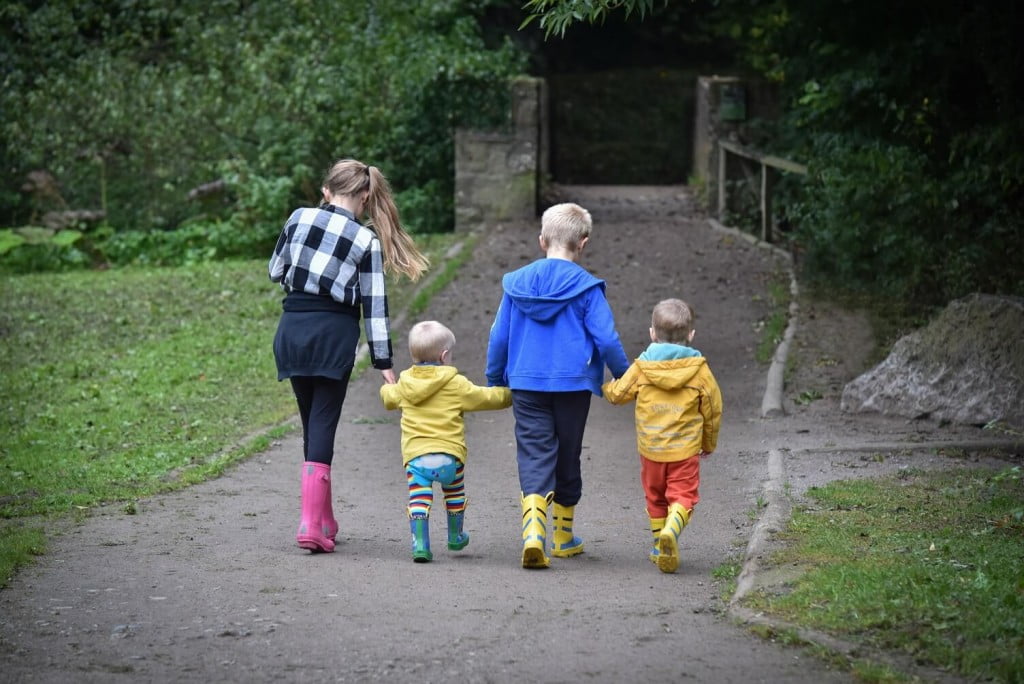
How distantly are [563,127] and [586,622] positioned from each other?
1904cm

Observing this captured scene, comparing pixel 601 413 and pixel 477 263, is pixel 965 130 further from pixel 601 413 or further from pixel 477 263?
pixel 477 263

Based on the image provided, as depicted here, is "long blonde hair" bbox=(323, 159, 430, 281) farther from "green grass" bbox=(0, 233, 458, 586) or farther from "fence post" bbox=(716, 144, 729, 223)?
"fence post" bbox=(716, 144, 729, 223)

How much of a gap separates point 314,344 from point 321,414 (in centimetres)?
34

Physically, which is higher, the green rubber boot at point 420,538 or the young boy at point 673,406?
the young boy at point 673,406

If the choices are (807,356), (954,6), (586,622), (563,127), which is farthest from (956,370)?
(563,127)

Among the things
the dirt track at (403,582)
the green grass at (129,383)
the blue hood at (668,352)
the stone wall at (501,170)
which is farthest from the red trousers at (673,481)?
the stone wall at (501,170)

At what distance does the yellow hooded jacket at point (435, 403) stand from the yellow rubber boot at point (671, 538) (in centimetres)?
86

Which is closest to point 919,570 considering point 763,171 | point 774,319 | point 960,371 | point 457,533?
point 457,533

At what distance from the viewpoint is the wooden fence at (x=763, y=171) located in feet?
52.2

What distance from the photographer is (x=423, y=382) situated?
595cm

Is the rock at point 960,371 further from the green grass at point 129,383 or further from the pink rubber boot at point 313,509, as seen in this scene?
the pink rubber boot at point 313,509

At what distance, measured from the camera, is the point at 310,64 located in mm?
18734

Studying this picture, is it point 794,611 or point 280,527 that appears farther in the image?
point 280,527

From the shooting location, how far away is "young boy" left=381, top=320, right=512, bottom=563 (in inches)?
235
